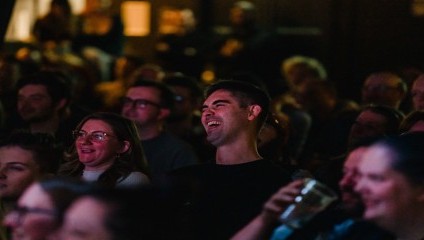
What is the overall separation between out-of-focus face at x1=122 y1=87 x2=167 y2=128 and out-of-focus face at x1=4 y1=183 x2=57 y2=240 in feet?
14.7

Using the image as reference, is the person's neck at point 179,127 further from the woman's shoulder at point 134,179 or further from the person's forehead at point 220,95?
the person's forehead at point 220,95

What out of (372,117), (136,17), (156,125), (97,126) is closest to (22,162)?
(97,126)

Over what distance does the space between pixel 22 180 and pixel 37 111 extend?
290cm

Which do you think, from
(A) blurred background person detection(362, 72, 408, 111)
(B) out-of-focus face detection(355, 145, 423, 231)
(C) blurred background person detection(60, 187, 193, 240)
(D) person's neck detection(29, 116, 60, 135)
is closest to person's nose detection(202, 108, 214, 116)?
(B) out-of-focus face detection(355, 145, 423, 231)

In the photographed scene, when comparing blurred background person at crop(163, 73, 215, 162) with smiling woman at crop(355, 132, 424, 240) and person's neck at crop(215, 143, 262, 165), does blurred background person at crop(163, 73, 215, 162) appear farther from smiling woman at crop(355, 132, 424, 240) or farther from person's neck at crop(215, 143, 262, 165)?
smiling woman at crop(355, 132, 424, 240)

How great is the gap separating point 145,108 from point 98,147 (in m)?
1.98

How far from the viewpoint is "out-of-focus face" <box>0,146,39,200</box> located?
634cm

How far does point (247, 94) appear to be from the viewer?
6.76m

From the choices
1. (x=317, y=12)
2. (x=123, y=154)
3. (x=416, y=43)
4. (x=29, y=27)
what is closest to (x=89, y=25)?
(x=29, y=27)

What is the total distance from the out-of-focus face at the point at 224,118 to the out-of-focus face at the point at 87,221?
8.17 feet

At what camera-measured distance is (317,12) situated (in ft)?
51.3

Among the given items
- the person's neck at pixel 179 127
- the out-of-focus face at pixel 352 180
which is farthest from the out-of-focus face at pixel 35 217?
the person's neck at pixel 179 127

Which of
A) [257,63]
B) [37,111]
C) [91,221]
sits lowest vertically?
[257,63]

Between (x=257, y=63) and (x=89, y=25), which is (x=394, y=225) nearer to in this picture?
(x=257, y=63)
